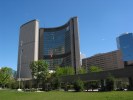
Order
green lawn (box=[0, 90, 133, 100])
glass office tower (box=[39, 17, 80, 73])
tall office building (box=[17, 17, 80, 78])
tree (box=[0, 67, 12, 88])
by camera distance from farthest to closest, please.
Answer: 1. tall office building (box=[17, 17, 80, 78])
2. glass office tower (box=[39, 17, 80, 73])
3. tree (box=[0, 67, 12, 88])
4. green lawn (box=[0, 90, 133, 100])

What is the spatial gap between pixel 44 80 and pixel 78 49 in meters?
75.7

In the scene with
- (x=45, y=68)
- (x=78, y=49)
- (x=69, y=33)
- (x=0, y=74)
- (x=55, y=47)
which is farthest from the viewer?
(x=55, y=47)

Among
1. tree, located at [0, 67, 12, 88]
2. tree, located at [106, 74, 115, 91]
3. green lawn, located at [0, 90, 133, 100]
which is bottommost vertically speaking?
green lawn, located at [0, 90, 133, 100]

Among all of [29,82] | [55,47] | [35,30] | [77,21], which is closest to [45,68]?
[29,82]

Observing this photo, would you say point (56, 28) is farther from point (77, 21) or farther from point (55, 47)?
point (77, 21)

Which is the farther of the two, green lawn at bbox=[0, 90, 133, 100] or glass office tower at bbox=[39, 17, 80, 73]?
glass office tower at bbox=[39, 17, 80, 73]

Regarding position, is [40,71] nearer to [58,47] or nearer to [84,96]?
[84,96]

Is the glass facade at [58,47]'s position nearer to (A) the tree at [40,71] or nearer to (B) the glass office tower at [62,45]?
(B) the glass office tower at [62,45]

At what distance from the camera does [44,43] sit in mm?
196000

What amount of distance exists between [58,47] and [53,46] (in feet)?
25.5

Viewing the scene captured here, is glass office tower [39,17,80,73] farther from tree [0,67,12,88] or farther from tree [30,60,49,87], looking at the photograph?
tree [30,60,49,87]

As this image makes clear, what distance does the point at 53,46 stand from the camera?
616 ft

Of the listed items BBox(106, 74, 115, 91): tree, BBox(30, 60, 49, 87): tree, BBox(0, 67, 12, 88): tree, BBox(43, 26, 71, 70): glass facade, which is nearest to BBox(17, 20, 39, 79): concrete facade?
BBox(43, 26, 71, 70): glass facade

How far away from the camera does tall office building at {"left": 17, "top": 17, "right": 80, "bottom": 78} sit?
162125mm
